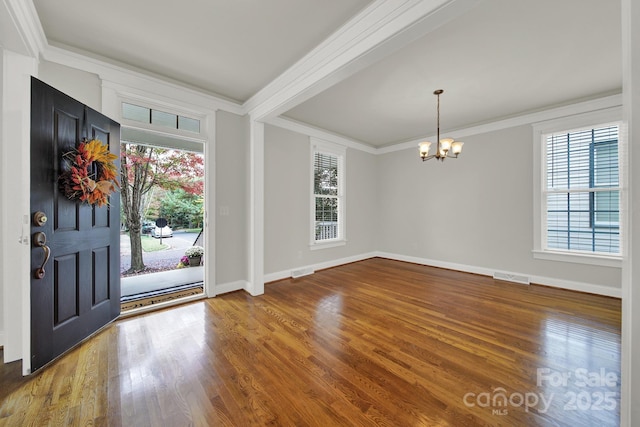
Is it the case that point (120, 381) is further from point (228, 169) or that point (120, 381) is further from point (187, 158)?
point (187, 158)

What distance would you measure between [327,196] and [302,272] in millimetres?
1640

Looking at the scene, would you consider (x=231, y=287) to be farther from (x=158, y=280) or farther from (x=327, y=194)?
(x=327, y=194)

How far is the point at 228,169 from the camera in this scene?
3.52 m

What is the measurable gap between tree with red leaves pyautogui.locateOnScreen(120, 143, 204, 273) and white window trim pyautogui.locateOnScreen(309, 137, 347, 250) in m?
3.07

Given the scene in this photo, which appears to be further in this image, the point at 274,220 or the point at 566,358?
the point at 274,220

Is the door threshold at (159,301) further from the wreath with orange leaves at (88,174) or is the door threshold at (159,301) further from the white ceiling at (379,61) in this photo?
the white ceiling at (379,61)

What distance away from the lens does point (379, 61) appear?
2.58 metres

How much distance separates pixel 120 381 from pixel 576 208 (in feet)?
19.2

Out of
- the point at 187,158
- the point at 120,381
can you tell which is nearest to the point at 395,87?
the point at 120,381

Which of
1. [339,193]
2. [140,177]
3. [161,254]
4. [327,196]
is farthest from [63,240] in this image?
[161,254]

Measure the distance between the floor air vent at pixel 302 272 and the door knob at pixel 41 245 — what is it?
303 cm

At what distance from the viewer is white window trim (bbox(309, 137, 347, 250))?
4664mm

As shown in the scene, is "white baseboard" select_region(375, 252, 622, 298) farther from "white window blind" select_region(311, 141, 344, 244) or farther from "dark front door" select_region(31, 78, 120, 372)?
"dark front door" select_region(31, 78, 120, 372)

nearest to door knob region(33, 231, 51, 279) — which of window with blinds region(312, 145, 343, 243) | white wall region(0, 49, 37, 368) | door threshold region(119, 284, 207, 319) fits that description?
white wall region(0, 49, 37, 368)
